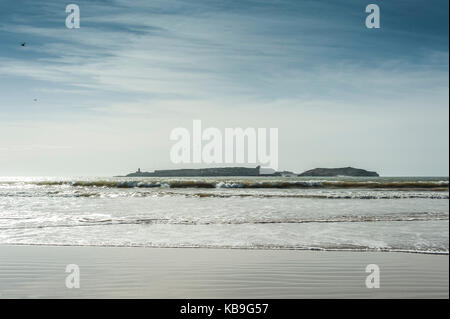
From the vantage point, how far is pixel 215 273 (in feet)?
19.8

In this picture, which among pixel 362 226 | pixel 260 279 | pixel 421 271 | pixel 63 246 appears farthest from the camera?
pixel 362 226

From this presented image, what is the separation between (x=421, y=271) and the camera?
6.15 m

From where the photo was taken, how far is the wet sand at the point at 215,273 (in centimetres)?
514

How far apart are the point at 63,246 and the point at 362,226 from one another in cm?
835

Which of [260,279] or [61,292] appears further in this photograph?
[260,279]

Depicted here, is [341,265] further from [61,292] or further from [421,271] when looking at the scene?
[61,292]

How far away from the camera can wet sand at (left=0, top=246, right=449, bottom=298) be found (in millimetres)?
5137

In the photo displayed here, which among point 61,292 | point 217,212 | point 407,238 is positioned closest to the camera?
point 61,292

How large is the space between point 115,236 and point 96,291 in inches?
170

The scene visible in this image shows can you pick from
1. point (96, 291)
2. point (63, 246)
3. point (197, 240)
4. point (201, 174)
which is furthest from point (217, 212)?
point (201, 174)
